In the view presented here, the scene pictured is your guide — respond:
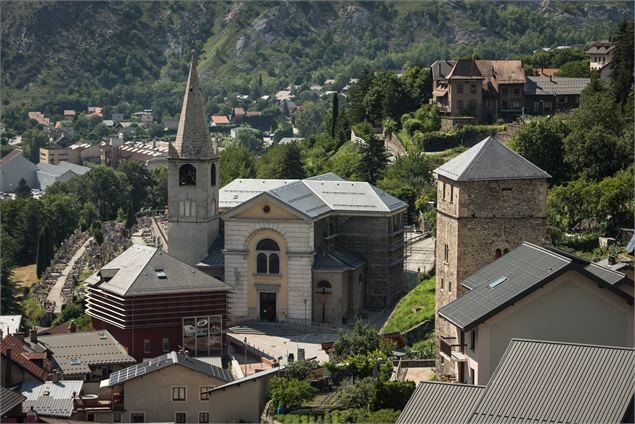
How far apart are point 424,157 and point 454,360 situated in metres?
47.3

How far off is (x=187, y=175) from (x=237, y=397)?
74.9 feet

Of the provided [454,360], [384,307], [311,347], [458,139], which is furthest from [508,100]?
[454,360]

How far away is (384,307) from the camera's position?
7469 centimetres

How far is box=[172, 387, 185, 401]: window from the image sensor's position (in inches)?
2152

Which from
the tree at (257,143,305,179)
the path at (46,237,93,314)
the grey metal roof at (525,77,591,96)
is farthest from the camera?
the tree at (257,143,305,179)

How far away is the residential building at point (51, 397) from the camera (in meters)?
50.6

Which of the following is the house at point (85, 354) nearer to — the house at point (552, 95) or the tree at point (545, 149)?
the tree at point (545, 149)

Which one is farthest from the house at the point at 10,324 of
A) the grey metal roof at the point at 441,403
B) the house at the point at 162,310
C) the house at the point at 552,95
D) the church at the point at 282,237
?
the house at the point at 552,95

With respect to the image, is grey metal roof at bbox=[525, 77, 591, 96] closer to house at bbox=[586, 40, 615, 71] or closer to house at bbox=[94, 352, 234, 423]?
house at bbox=[586, 40, 615, 71]

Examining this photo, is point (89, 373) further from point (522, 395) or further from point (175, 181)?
point (522, 395)

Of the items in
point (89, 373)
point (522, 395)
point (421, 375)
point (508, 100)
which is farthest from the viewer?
point (508, 100)

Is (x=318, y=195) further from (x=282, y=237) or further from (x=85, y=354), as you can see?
(x=85, y=354)

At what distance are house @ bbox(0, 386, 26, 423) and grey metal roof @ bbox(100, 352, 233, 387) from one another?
8.99 m

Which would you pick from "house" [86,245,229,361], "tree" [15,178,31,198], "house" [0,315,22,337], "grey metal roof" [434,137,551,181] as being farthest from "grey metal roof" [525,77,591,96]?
"tree" [15,178,31,198]
